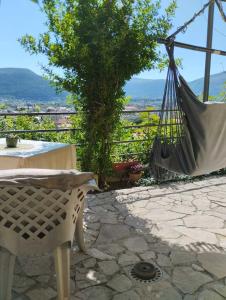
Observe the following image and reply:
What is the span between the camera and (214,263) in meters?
2.46

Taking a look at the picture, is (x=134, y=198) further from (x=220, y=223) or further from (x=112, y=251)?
(x=112, y=251)

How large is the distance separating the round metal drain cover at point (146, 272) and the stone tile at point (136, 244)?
27 cm

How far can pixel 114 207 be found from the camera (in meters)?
3.65

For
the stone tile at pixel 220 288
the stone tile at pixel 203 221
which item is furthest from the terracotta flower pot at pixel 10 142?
the stone tile at pixel 220 288

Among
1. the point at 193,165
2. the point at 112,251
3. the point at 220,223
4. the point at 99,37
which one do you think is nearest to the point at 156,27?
the point at 99,37

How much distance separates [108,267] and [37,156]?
1016mm

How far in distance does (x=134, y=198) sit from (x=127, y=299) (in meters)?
1.98

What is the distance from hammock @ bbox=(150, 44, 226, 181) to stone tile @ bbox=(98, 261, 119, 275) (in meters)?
1.11

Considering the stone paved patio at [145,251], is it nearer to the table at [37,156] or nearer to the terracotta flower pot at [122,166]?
the terracotta flower pot at [122,166]

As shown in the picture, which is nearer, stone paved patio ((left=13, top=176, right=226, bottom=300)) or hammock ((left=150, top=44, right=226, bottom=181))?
stone paved patio ((left=13, top=176, right=226, bottom=300))

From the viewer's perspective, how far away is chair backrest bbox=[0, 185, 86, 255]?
67.3 inches

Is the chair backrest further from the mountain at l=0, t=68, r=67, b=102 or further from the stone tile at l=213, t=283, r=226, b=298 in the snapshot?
the mountain at l=0, t=68, r=67, b=102

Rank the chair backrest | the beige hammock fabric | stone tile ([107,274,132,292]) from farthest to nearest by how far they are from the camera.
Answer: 1. stone tile ([107,274,132,292])
2. the chair backrest
3. the beige hammock fabric

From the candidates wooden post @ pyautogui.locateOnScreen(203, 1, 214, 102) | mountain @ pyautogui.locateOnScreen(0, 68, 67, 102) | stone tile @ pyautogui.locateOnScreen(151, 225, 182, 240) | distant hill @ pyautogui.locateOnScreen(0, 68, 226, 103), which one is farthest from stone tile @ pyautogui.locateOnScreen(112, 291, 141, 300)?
mountain @ pyautogui.locateOnScreen(0, 68, 67, 102)
